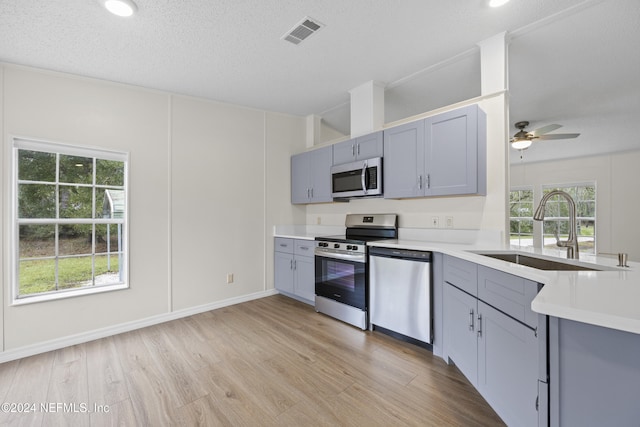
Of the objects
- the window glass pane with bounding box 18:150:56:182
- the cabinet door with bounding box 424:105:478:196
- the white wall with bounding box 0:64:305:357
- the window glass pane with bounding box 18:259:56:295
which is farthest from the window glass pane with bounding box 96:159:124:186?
the cabinet door with bounding box 424:105:478:196

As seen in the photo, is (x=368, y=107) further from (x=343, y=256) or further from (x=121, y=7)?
(x=121, y=7)

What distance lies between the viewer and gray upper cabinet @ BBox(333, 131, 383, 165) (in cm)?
319

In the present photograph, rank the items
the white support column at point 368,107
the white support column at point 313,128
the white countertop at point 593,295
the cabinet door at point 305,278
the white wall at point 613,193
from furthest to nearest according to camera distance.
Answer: the white wall at point 613,193 < the white support column at point 313,128 < the cabinet door at point 305,278 < the white support column at point 368,107 < the white countertop at point 593,295

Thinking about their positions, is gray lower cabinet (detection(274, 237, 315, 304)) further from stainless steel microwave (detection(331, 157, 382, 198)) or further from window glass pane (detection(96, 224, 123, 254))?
window glass pane (detection(96, 224, 123, 254))

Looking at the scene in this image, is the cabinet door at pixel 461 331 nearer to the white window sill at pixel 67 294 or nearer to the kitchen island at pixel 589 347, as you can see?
the kitchen island at pixel 589 347

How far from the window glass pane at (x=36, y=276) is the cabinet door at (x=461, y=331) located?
3607mm

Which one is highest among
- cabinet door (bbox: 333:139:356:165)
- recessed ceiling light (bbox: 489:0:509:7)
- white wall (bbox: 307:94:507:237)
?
recessed ceiling light (bbox: 489:0:509:7)

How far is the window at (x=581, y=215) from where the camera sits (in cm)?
607

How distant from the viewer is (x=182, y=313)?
3.40 meters

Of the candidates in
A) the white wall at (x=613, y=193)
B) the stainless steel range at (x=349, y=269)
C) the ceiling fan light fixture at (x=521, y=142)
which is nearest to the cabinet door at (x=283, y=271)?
the stainless steel range at (x=349, y=269)

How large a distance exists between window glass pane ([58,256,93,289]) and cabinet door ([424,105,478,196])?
3.49 meters

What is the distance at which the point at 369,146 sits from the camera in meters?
3.28

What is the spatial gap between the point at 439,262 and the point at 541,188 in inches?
240

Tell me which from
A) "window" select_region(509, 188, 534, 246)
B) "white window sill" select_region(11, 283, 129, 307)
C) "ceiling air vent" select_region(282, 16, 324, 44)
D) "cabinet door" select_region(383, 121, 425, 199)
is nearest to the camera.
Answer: "ceiling air vent" select_region(282, 16, 324, 44)
